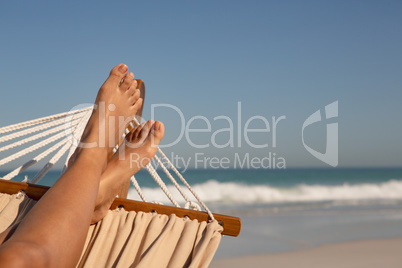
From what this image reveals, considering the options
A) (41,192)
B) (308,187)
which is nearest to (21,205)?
(41,192)

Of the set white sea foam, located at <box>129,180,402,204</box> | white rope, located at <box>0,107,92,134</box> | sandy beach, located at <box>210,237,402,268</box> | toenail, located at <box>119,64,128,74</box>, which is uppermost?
toenail, located at <box>119,64,128,74</box>

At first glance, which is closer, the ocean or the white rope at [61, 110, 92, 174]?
the white rope at [61, 110, 92, 174]

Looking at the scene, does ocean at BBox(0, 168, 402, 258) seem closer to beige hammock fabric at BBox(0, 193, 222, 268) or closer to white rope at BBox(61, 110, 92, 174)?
white rope at BBox(61, 110, 92, 174)

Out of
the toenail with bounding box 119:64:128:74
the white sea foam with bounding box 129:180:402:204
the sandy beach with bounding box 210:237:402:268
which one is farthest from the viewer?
the white sea foam with bounding box 129:180:402:204

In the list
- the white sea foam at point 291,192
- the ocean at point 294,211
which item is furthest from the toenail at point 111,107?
the white sea foam at point 291,192

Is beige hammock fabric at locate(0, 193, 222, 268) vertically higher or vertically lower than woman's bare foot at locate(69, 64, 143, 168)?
lower

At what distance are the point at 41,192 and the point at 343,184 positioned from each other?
12.2 m

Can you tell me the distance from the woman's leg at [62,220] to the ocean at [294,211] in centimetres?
208

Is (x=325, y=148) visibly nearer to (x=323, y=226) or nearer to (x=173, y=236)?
(x=323, y=226)

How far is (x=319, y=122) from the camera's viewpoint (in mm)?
17656

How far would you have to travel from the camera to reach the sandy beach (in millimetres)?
2637

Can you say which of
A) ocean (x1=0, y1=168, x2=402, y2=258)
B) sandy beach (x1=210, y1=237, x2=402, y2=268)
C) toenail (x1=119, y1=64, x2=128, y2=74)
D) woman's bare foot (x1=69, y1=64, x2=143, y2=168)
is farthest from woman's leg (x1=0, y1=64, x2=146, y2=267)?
ocean (x1=0, y1=168, x2=402, y2=258)

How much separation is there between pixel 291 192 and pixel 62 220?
10.0 meters

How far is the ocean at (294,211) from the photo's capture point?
343cm
